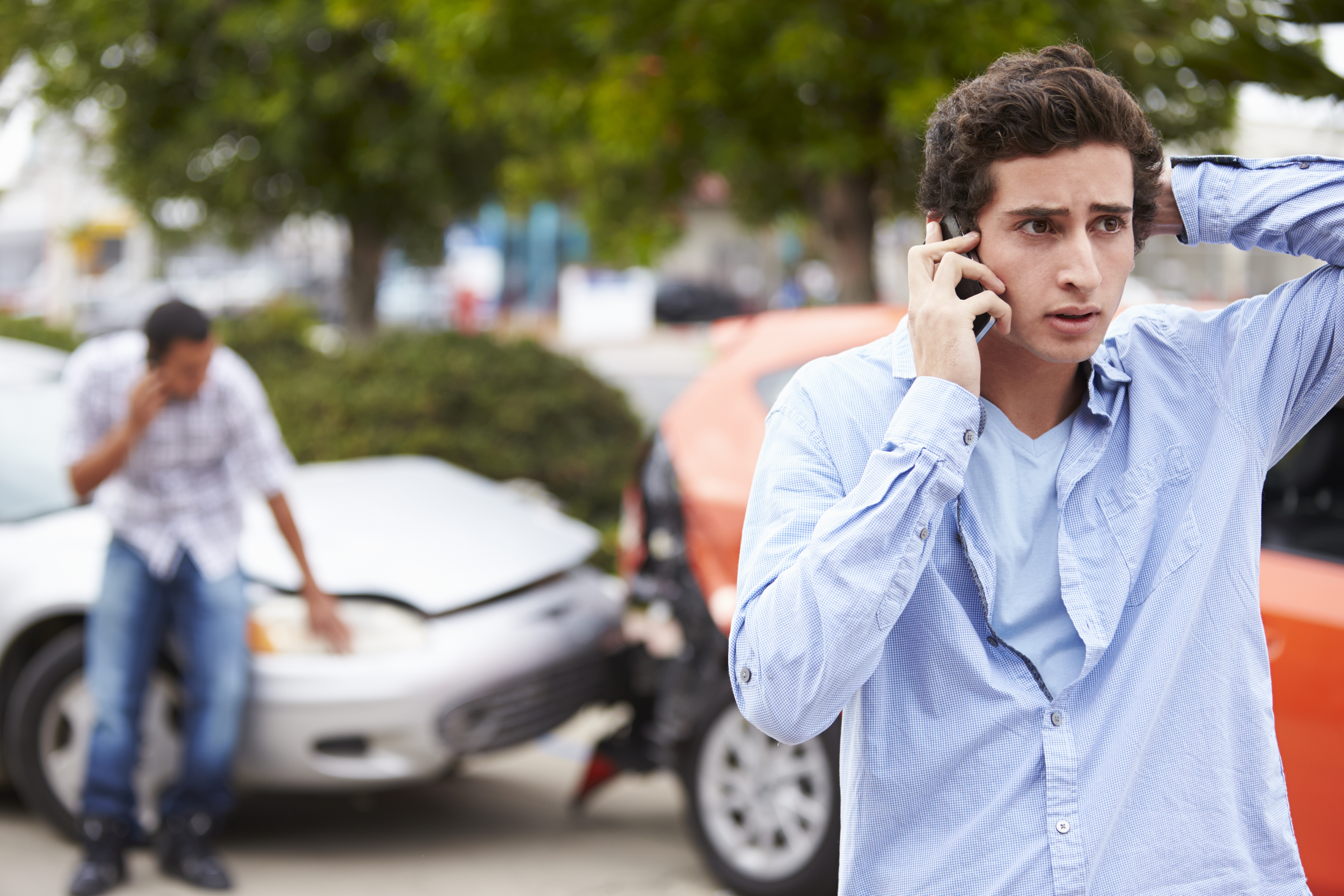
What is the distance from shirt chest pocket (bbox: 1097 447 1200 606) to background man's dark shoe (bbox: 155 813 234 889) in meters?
3.36

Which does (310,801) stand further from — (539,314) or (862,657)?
(539,314)

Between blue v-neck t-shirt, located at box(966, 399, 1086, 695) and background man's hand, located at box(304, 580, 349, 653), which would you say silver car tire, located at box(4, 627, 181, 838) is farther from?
blue v-neck t-shirt, located at box(966, 399, 1086, 695)

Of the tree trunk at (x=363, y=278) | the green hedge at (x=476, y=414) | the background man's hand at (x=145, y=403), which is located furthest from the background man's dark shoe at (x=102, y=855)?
the tree trunk at (x=363, y=278)

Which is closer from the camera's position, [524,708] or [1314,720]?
[1314,720]

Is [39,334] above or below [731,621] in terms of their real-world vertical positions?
below

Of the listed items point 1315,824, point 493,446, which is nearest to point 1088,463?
point 1315,824

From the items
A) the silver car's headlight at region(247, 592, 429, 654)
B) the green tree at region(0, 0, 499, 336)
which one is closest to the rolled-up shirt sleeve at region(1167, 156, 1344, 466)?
the silver car's headlight at region(247, 592, 429, 654)

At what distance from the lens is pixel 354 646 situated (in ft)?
14.2

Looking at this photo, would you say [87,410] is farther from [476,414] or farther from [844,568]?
[476,414]

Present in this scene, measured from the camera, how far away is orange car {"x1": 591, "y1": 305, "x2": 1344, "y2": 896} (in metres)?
3.21

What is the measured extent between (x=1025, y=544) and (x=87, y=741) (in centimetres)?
366

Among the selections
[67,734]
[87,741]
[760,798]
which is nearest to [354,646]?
[87,741]

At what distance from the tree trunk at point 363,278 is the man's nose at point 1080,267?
34.7 feet

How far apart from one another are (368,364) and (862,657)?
26.9 feet
